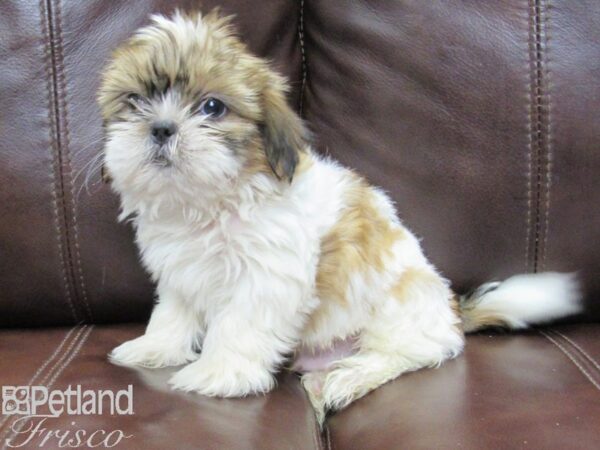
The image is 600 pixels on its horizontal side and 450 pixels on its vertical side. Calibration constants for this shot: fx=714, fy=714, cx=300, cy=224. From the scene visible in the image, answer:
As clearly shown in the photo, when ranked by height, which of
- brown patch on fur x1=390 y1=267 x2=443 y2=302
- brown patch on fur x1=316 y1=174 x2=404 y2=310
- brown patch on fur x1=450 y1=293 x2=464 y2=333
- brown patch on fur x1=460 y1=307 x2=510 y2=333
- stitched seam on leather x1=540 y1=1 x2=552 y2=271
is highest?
stitched seam on leather x1=540 y1=1 x2=552 y2=271

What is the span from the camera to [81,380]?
1338mm

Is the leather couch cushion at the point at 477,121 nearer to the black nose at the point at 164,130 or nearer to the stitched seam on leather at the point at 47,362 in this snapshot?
the black nose at the point at 164,130

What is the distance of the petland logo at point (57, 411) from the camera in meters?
1.12

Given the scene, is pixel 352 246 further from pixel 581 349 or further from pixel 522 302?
pixel 581 349

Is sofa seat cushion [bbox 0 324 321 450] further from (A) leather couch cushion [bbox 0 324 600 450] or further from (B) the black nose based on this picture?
(B) the black nose

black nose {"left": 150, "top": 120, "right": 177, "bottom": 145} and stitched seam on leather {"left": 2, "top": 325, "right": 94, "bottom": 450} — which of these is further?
black nose {"left": 150, "top": 120, "right": 177, "bottom": 145}

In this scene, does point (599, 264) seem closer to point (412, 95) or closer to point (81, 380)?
point (412, 95)

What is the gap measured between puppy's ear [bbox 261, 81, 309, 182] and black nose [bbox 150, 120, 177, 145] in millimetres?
175

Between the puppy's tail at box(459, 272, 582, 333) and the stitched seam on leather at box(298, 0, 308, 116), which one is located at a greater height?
the stitched seam on leather at box(298, 0, 308, 116)

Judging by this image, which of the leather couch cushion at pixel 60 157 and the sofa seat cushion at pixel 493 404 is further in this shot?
the leather couch cushion at pixel 60 157

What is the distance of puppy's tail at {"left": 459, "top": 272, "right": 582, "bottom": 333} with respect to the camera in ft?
5.21

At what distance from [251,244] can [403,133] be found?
1.62 ft

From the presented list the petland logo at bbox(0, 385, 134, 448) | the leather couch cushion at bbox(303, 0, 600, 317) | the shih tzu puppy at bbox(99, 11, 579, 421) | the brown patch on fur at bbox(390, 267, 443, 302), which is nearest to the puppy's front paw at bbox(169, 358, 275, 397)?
the shih tzu puppy at bbox(99, 11, 579, 421)

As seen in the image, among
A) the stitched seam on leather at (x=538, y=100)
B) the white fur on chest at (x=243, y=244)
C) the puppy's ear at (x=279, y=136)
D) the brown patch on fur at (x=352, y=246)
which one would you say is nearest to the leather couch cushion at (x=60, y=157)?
the white fur on chest at (x=243, y=244)
